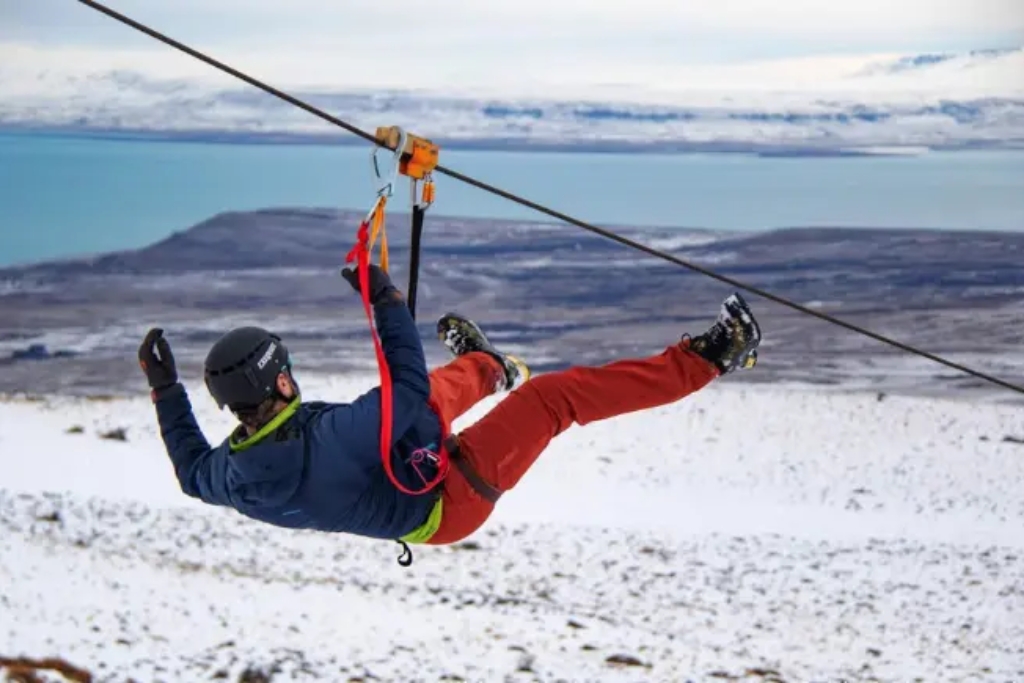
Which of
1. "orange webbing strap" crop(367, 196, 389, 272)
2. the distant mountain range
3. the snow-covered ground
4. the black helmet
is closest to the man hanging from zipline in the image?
the black helmet

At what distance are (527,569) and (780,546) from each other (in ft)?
9.65

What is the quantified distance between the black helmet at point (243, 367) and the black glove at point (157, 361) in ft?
1.15

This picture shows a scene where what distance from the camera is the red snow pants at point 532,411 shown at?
3.96m

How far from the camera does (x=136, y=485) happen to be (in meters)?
14.4

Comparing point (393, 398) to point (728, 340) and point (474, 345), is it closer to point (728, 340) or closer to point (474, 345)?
point (474, 345)

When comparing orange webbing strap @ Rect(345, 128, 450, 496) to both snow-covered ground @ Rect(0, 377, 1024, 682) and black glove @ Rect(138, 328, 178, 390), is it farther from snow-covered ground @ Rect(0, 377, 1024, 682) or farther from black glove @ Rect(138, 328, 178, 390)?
snow-covered ground @ Rect(0, 377, 1024, 682)

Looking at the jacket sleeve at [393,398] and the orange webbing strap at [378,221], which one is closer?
the jacket sleeve at [393,398]

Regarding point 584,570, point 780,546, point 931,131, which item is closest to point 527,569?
point 584,570

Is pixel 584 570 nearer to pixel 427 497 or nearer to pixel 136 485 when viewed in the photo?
pixel 136 485

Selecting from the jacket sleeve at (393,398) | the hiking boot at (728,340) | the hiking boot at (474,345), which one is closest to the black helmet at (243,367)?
the jacket sleeve at (393,398)

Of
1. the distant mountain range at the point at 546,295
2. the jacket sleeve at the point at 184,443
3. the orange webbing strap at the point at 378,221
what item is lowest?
the distant mountain range at the point at 546,295

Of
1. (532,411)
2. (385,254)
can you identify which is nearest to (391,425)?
(532,411)

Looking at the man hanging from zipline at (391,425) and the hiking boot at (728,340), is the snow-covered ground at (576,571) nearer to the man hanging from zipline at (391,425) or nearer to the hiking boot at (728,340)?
the man hanging from zipline at (391,425)

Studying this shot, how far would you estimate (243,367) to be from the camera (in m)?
3.50
